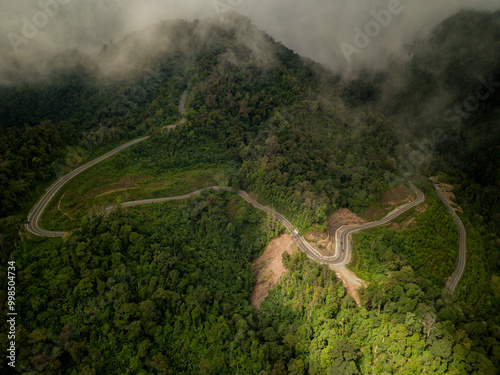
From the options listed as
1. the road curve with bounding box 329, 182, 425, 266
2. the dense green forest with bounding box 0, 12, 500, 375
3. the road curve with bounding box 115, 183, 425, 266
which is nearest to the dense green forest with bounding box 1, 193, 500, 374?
the dense green forest with bounding box 0, 12, 500, 375

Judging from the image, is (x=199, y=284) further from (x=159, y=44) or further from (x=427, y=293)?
(x=159, y=44)

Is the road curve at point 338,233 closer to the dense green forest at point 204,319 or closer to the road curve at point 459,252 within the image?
the dense green forest at point 204,319

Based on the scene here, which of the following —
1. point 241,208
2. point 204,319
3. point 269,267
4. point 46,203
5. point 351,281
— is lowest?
point 351,281

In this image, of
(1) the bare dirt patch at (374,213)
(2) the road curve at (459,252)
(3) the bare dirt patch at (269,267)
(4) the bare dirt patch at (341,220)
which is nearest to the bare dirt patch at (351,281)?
(3) the bare dirt patch at (269,267)

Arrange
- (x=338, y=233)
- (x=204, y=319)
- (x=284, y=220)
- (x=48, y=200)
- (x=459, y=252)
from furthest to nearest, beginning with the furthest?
(x=284, y=220) → (x=459, y=252) → (x=338, y=233) → (x=48, y=200) → (x=204, y=319)

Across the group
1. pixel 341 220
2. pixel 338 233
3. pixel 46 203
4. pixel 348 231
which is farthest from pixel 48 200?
pixel 348 231

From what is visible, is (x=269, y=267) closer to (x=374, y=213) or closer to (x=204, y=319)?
(x=204, y=319)

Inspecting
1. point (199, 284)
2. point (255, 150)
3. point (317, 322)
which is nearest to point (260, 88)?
point (255, 150)
